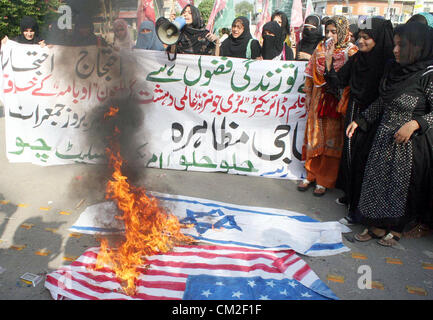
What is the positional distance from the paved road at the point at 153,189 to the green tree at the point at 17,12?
7.77 m

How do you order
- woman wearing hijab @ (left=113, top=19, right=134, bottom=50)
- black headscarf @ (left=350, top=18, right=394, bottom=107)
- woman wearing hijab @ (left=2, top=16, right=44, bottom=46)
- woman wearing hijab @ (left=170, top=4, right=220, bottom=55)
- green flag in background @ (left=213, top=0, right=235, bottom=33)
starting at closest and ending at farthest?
black headscarf @ (left=350, top=18, right=394, bottom=107)
woman wearing hijab @ (left=113, top=19, right=134, bottom=50)
woman wearing hijab @ (left=170, top=4, right=220, bottom=55)
woman wearing hijab @ (left=2, top=16, right=44, bottom=46)
green flag in background @ (left=213, top=0, right=235, bottom=33)

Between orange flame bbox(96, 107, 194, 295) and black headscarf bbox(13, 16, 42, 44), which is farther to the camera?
black headscarf bbox(13, 16, 42, 44)

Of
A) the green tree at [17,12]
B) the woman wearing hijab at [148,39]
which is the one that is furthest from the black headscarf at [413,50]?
the green tree at [17,12]

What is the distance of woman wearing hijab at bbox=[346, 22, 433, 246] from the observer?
315cm

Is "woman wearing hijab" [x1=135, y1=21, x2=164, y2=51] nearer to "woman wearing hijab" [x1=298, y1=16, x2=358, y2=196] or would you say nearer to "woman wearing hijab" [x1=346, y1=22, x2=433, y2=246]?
"woman wearing hijab" [x1=298, y1=16, x2=358, y2=196]

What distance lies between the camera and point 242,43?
567cm

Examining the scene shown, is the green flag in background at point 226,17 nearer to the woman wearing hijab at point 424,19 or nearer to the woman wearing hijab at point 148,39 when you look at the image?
the woman wearing hijab at point 148,39

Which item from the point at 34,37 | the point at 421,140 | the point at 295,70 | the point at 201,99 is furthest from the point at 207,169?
the point at 34,37

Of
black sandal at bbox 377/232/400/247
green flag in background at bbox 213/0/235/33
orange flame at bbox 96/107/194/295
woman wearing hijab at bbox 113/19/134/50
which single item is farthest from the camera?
green flag in background at bbox 213/0/235/33

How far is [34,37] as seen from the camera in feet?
19.5

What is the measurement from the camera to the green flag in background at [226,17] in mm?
8680

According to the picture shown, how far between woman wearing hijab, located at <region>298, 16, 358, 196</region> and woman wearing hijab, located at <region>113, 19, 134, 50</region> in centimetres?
262

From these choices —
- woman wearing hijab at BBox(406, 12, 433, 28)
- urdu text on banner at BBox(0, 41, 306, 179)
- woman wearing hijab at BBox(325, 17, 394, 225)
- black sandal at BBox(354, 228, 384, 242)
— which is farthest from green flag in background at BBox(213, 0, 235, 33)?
black sandal at BBox(354, 228, 384, 242)

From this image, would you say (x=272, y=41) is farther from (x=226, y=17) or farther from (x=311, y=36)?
(x=226, y=17)
